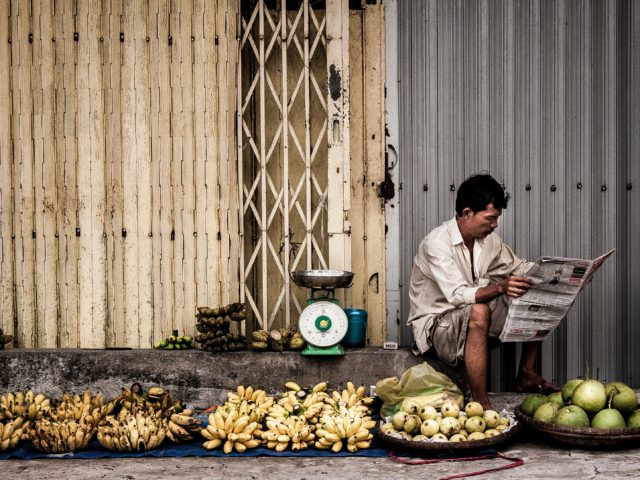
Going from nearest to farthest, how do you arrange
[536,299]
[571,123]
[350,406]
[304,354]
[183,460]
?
[183,460] → [536,299] → [350,406] → [304,354] → [571,123]

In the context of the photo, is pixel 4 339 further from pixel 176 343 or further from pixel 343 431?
pixel 343 431

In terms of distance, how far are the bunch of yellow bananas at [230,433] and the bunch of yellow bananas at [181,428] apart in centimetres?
10

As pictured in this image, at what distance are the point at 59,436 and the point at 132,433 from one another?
385 mm

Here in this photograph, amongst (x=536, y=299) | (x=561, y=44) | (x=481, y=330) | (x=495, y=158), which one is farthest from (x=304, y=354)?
(x=561, y=44)

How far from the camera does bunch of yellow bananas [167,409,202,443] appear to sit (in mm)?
3886

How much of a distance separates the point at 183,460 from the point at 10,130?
113 inches

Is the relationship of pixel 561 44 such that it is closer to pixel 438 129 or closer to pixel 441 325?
pixel 438 129

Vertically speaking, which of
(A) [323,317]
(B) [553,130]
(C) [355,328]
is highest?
(B) [553,130]

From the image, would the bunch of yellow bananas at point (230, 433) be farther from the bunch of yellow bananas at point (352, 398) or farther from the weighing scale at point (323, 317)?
the weighing scale at point (323, 317)

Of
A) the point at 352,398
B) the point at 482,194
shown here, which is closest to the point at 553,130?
the point at 482,194

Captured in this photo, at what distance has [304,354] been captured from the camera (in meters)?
4.71

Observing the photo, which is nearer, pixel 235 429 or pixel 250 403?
pixel 235 429

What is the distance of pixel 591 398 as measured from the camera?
367 centimetres

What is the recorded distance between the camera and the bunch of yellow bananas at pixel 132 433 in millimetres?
3760
